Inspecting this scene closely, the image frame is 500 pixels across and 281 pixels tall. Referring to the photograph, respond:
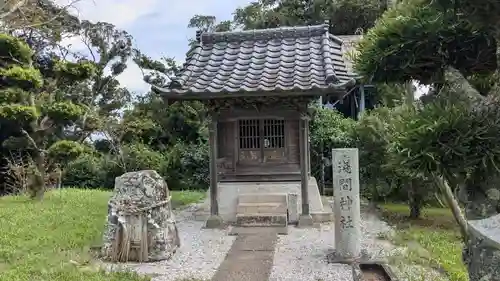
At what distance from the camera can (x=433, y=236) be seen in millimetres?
8680

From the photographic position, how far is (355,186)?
722 centimetres

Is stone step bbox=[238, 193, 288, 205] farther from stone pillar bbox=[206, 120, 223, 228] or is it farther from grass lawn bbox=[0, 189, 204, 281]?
grass lawn bbox=[0, 189, 204, 281]

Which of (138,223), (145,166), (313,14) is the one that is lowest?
(138,223)

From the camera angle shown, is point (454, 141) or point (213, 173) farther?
point (213, 173)

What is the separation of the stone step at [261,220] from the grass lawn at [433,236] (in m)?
2.23

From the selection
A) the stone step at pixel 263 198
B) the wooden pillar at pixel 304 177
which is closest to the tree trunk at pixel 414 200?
the wooden pillar at pixel 304 177

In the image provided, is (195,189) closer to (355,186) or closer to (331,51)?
(331,51)

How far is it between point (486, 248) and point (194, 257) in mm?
5951

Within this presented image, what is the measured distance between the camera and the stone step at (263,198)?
10.3 metres

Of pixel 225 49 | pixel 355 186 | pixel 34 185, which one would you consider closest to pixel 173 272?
pixel 355 186

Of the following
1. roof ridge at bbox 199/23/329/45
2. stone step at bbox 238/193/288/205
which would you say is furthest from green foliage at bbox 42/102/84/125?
stone step at bbox 238/193/288/205

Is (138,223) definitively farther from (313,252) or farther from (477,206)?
(477,206)

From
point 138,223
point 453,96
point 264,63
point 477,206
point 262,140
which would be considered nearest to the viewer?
point 477,206

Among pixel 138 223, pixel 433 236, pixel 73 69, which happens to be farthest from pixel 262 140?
pixel 73 69
